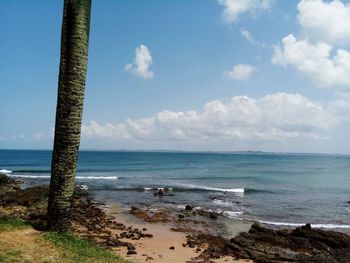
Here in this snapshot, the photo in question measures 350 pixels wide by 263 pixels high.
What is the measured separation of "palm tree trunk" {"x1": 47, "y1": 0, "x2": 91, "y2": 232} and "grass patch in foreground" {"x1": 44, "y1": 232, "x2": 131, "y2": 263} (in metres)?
0.57

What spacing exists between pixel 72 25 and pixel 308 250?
43.3 ft

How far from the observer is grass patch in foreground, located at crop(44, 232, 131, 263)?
10.2 metres

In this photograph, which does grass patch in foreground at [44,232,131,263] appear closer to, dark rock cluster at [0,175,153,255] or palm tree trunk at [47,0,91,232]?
palm tree trunk at [47,0,91,232]

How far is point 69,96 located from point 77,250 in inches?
174

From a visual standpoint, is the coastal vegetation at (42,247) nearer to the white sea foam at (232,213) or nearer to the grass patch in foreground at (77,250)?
the grass patch in foreground at (77,250)

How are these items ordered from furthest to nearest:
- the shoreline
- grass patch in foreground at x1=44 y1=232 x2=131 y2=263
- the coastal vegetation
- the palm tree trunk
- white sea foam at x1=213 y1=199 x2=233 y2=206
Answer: white sea foam at x1=213 y1=199 x2=233 y2=206
the shoreline
the palm tree trunk
grass patch in foreground at x1=44 y1=232 x2=131 y2=263
the coastal vegetation

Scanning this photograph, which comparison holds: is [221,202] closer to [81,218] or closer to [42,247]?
[81,218]

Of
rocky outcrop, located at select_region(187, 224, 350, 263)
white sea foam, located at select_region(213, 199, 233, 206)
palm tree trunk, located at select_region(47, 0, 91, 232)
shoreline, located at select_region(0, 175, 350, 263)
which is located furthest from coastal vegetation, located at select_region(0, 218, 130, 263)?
white sea foam, located at select_region(213, 199, 233, 206)

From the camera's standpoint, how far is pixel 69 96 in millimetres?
11258

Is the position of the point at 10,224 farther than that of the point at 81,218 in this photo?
No

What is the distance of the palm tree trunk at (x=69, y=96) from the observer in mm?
11250

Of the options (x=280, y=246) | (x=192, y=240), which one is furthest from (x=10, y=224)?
(x=280, y=246)

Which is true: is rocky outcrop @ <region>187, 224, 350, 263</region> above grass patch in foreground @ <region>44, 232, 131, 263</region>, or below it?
below

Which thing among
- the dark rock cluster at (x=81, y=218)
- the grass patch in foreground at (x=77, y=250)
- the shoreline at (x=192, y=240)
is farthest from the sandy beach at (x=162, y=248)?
the grass patch in foreground at (x=77, y=250)
